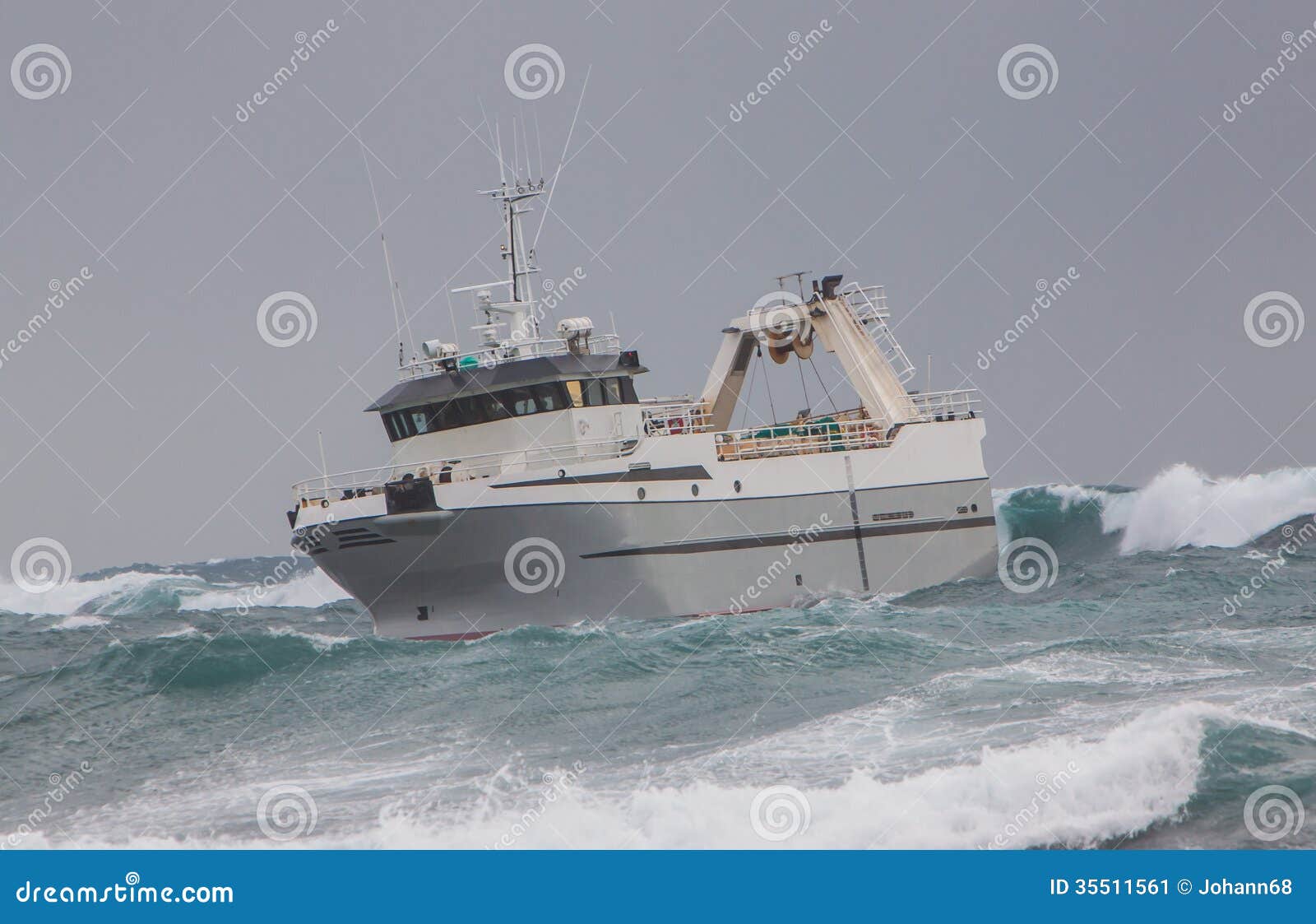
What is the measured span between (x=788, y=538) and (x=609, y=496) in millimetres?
4078

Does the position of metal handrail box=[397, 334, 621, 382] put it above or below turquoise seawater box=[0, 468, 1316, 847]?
above

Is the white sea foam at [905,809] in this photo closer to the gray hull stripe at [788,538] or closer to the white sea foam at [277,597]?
the gray hull stripe at [788,538]

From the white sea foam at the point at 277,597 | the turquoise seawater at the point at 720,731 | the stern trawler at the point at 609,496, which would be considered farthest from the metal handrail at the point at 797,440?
the white sea foam at the point at 277,597

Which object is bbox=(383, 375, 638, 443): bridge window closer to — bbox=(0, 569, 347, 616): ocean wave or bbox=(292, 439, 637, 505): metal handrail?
bbox=(292, 439, 637, 505): metal handrail

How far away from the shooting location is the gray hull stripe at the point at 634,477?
81.4ft

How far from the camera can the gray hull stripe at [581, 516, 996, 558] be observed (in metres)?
25.5

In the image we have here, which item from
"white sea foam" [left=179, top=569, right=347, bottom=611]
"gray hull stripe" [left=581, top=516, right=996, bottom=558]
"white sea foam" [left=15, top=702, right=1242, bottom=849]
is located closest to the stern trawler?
"gray hull stripe" [left=581, top=516, right=996, bottom=558]

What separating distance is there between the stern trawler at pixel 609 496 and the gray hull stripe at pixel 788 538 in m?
0.03

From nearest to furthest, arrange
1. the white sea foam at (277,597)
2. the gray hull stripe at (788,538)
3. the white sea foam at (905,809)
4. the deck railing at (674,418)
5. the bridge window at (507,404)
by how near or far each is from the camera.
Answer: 1. the white sea foam at (905,809)
2. the gray hull stripe at (788,538)
3. the bridge window at (507,404)
4. the deck railing at (674,418)
5. the white sea foam at (277,597)

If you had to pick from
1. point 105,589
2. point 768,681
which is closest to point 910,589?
point 768,681

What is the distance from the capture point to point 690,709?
17.3 m

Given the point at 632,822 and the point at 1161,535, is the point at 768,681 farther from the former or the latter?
the point at 1161,535

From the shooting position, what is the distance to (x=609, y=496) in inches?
992

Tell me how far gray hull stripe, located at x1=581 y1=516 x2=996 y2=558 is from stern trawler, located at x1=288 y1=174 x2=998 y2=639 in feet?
0.10
